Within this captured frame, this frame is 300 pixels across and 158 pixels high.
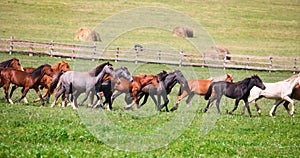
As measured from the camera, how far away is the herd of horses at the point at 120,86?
59.0 feet

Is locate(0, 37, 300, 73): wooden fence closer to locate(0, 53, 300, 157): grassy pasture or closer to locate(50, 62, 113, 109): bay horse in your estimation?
locate(50, 62, 113, 109): bay horse

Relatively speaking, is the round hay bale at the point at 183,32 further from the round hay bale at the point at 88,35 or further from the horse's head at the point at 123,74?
the horse's head at the point at 123,74

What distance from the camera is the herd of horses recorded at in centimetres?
1798

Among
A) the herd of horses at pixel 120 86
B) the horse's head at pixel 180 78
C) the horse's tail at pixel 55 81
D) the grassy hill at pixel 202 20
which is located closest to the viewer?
the herd of horses at pixel 120 86

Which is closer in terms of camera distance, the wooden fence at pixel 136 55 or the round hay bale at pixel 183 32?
the wooden fence at pixel 136 55

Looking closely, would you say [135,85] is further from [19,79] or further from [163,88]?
[19,79]

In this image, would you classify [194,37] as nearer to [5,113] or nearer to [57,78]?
[57,78]

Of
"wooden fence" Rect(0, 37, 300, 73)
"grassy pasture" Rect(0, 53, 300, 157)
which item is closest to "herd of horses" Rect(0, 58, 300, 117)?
"grassy pasture" Rect(0, 53, 300, 157)

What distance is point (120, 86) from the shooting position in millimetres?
19203

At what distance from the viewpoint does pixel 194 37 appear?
57750mm

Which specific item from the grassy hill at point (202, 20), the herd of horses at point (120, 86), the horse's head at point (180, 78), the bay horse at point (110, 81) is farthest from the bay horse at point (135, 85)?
the grassy hill at point (202, 20)

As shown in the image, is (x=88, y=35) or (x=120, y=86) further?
(x=88, y=35)

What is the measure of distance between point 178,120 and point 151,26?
5013 centimetres

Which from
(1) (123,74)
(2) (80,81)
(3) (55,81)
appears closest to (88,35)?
(3) (55,81)
